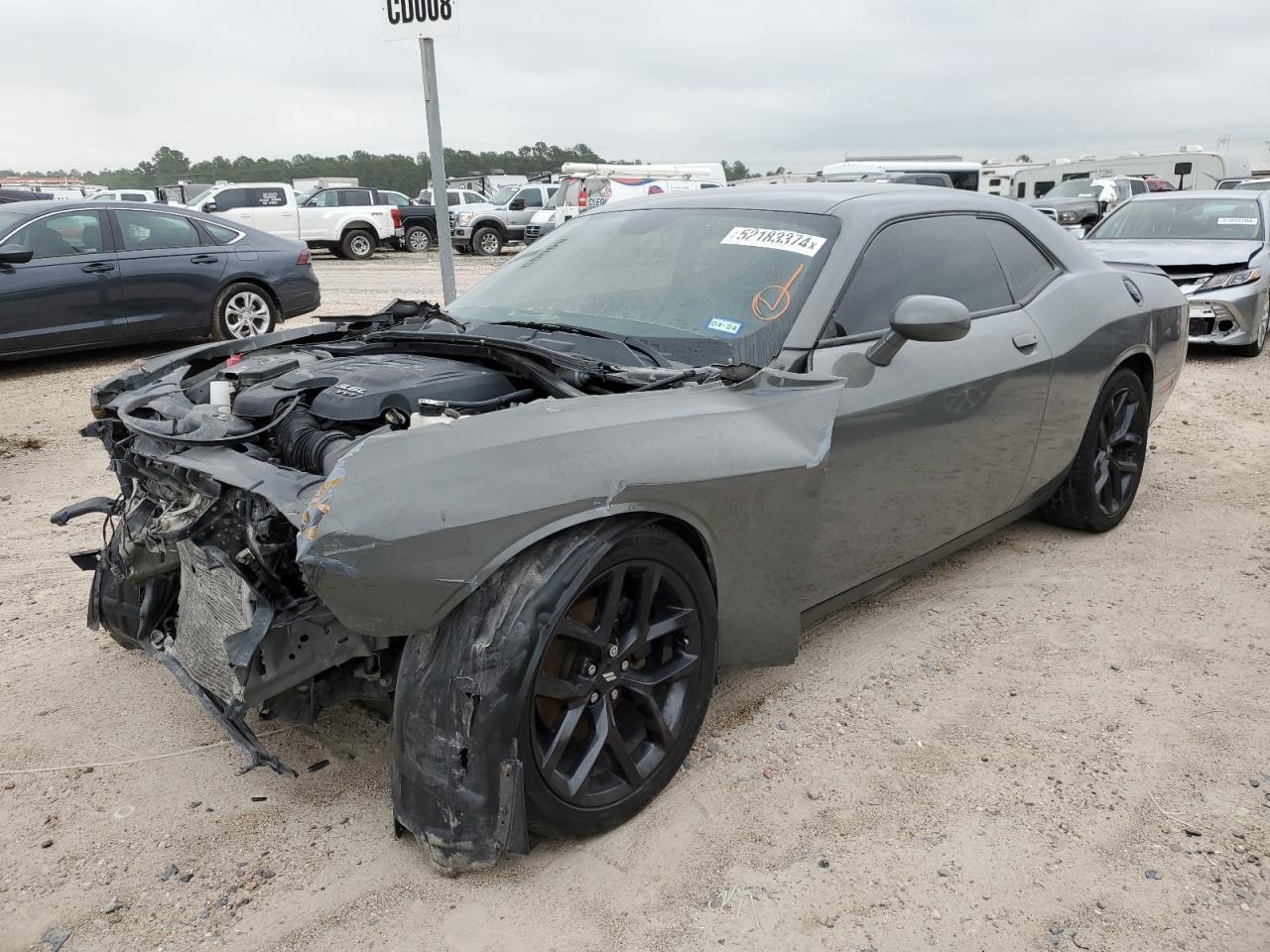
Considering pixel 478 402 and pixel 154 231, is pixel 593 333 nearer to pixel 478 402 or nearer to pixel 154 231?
pixel 478 402

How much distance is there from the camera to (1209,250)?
29.9 ft

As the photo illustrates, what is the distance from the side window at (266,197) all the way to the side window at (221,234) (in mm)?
12162

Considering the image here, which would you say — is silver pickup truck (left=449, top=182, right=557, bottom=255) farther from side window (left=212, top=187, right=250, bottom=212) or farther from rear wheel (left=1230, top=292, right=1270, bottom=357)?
rear wheel (left=1230, top=292, right=1270, bottom=357)

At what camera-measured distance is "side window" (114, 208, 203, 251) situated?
8359mm

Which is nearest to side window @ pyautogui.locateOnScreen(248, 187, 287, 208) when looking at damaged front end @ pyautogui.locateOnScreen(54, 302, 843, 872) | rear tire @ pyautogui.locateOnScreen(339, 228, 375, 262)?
rear tire @ pyautogui.locateOnScreen(339, 228, 375, 262)

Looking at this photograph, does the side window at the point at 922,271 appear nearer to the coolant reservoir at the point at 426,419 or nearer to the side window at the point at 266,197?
the coolant reservoir at the point at 426,419

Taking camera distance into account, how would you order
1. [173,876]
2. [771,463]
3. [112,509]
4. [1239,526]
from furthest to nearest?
[1239,526]
[112,509]
[771,463]
[173,876]

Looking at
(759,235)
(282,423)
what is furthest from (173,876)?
(759,235)

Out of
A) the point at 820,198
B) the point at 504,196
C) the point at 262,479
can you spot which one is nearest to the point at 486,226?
the point at 504,196

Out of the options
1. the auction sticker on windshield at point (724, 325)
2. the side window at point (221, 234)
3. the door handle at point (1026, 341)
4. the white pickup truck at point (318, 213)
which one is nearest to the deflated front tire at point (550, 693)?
the auction sticker on windshield at point (724, 325)

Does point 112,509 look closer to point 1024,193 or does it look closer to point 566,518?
point 566,518

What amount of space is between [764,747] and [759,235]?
1.66 meters

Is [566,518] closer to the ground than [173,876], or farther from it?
farther from it

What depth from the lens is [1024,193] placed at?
31.8 metres
